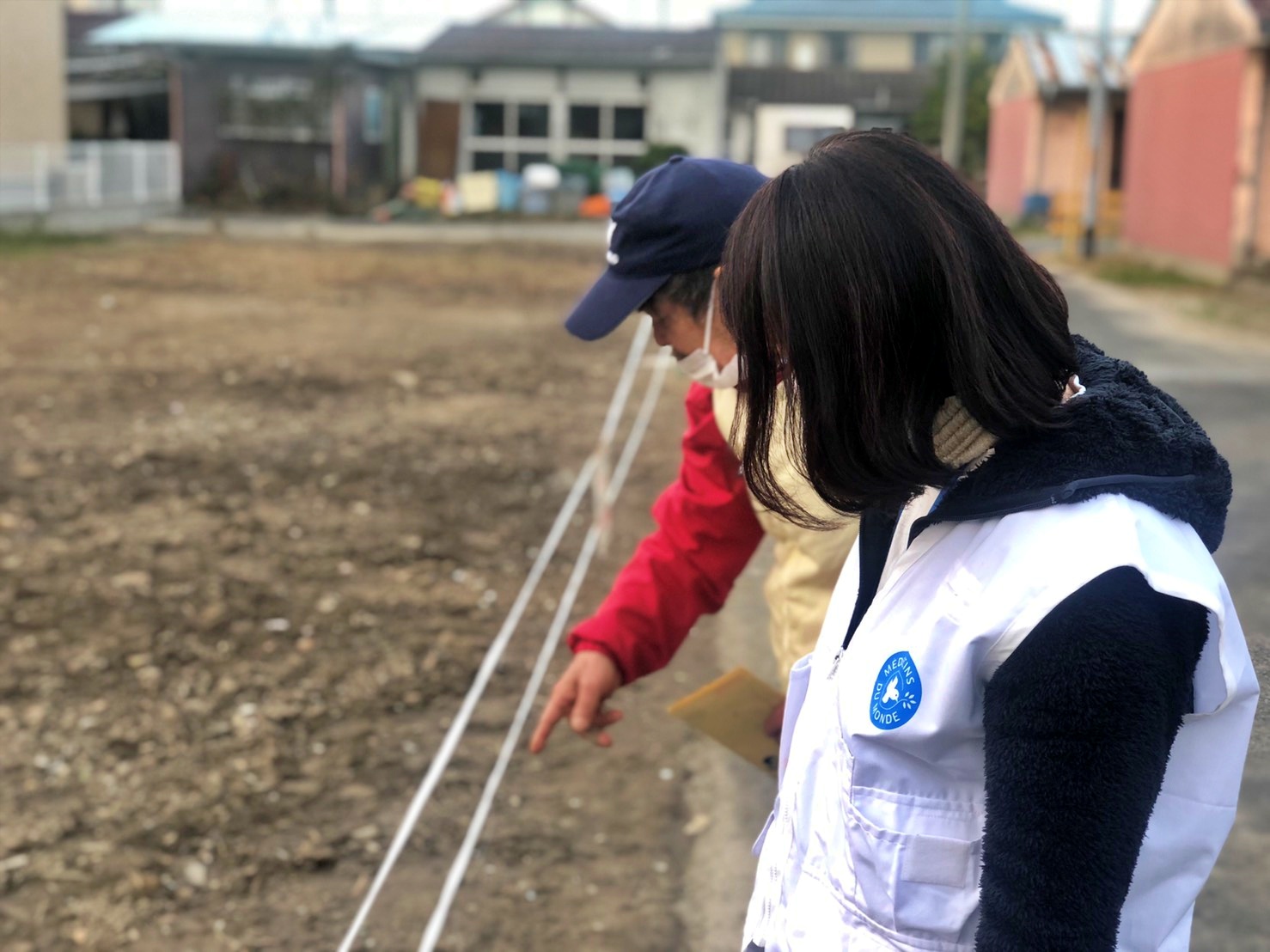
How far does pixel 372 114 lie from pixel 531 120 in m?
4.02

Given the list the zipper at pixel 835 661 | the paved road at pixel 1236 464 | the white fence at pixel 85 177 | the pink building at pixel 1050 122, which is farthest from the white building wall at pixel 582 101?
the zipper at pixel 835 661

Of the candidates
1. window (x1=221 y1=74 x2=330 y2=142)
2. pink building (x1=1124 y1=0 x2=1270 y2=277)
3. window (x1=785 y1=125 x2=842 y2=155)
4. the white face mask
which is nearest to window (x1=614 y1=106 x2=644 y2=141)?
window (x1=785 y1=125 x2=842 y2=155)

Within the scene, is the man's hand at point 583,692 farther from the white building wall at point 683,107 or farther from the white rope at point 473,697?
the white building wall at point 683,107

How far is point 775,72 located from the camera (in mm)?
37812

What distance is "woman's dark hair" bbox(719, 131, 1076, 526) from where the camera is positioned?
1.09 metres

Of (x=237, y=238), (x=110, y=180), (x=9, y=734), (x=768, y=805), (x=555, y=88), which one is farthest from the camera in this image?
(x=555, y=88)

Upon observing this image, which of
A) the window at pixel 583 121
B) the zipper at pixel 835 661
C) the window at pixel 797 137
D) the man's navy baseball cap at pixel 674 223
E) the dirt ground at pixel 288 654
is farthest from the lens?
the window at pixel 583 121

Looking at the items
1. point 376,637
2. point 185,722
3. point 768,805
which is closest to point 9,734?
point 185,722

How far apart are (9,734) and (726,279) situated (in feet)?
12.2

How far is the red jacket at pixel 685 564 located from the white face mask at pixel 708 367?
0.14 meters

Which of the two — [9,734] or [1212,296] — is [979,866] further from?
[1212,296]

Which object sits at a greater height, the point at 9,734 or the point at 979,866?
the point at 979,866

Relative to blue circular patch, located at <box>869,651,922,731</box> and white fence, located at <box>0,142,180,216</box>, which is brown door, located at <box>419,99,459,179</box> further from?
blue circular patch, located at <box>869,651,922,731</box>

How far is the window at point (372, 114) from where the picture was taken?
1281 inches
